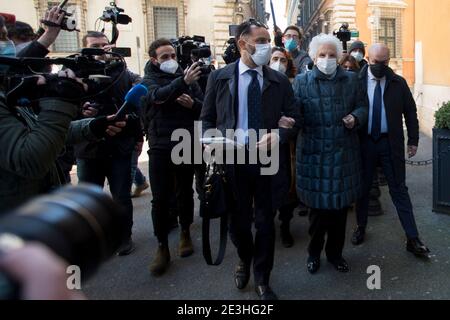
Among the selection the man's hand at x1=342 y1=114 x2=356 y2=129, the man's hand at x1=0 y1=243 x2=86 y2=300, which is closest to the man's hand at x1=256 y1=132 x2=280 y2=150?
the man's hand at x1=342 y1=114 x2=356 y2=129

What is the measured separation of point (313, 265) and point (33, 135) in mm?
2627

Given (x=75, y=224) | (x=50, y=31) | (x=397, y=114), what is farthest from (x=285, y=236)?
(x=75, y=224)

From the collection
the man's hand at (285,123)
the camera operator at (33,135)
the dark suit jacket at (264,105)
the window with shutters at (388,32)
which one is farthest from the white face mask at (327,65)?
the window with shutters at (388,32)

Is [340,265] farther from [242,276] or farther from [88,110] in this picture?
[88,110]

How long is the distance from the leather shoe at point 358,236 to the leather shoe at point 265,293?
1.34m

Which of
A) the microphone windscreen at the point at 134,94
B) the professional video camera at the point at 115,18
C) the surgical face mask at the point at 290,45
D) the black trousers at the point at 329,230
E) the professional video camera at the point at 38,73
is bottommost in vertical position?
the black trousers at the point at 329,230

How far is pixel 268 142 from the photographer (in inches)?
120

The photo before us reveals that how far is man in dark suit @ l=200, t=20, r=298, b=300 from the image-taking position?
3213mm

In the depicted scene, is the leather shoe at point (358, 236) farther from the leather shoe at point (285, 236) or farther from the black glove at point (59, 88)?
the black glove at point (59, 88)

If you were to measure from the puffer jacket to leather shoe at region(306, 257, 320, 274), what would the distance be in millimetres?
517

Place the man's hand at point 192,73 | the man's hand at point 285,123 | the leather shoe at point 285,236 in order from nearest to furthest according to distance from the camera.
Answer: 1. the man's hand at point 285,123
2. the man's hand at point 192,73
3. the leather shoe at point 285,236

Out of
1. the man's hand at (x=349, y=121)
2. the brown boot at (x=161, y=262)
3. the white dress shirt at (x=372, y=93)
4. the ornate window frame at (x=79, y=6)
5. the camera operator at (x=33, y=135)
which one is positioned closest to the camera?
the camera operator at (x=33, y=135)

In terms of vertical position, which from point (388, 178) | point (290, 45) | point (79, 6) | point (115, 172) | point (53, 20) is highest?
point (79, 6)

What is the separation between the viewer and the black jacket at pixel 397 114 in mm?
3959
